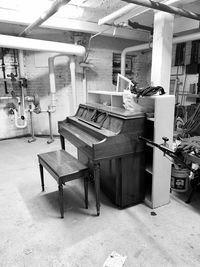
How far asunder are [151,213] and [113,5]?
346 cm

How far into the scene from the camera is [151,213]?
2.36 m

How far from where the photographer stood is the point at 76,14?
4023 mm

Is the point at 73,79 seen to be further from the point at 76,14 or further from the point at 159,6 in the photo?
the point at 159,6

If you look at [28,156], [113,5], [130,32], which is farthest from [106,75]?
[28,156]

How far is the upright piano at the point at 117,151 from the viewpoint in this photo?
2172 mm

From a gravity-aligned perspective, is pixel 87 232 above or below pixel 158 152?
below

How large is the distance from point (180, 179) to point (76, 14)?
3493 mm

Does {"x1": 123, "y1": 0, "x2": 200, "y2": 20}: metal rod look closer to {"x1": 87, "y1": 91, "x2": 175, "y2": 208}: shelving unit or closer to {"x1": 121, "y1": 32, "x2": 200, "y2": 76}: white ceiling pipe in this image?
{"x1": 87, "y1": 91, "x2": 175, "y2": 208}: shelving unit

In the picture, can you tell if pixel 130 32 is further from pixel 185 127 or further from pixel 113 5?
pixel 185 127

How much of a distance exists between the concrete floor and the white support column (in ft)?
5.59

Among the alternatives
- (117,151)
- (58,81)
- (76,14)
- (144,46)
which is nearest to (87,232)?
(117,151)

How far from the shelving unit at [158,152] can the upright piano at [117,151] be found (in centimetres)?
12

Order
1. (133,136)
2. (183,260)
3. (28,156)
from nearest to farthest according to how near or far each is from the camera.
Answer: (183,260) < (133,136) < (28,156)

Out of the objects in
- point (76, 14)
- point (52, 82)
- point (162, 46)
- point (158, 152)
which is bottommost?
point (158, 152)
